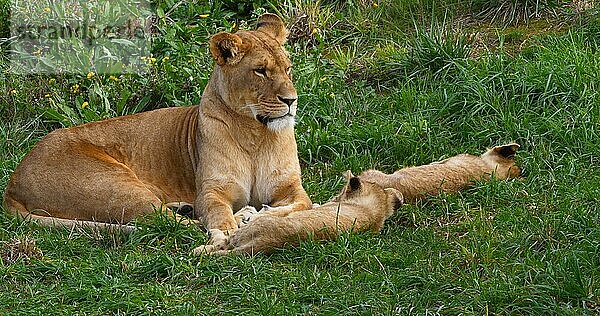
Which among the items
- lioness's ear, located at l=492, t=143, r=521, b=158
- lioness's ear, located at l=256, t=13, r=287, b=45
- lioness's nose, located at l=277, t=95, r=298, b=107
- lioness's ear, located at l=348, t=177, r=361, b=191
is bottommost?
lioness's ear, located at l=492, t=143, r=521, b=158

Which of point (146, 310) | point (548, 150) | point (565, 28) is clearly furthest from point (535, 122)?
point (146, 310)

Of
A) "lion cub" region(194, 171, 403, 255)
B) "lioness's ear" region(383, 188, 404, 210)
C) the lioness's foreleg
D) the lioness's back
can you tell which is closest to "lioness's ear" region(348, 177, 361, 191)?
"lion cub" region(194, 171, 403, 255)

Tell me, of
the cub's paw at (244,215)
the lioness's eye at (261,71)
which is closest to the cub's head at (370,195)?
the cub's paw at (244,215)

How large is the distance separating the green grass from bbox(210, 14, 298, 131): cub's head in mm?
773

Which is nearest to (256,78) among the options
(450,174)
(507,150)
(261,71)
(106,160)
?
(261,71)

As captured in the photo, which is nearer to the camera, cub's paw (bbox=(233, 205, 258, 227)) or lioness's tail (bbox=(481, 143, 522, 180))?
cub's paw (bbox=(233, 205, 258, 227))

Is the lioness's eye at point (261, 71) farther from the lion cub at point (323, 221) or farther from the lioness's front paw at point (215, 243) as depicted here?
the lioness's front paw at point (215, 243)

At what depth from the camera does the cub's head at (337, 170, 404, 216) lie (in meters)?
5.18

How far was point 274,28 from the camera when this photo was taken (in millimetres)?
6121

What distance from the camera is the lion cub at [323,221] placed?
4.81 m

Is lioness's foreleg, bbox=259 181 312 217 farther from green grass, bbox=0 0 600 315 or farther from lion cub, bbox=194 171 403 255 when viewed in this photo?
green grass, bbox=0 0 600 315

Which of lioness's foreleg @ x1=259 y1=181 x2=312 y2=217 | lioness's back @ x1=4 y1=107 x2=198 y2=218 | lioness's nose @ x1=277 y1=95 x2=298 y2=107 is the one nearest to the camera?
lioness's foreleg @ x1=259 y1=181 x2=312 y2=217

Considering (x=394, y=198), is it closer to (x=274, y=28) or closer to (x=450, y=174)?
(x=450, y=174)

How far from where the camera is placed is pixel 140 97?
7750mm
